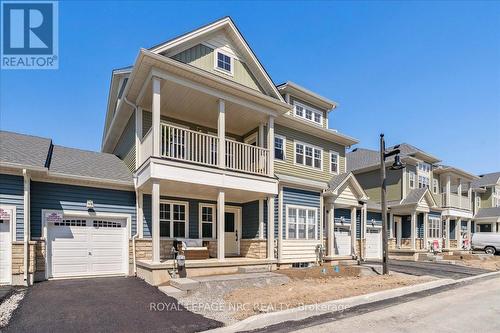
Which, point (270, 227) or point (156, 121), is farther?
point (270, 227)

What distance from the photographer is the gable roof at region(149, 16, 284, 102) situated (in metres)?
11.7

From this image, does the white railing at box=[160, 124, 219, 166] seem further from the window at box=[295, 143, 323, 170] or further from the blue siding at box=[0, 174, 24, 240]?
the window at box=[295, 143, 323, 170]

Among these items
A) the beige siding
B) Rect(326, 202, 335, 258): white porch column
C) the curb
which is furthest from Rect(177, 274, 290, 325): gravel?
the beige siding

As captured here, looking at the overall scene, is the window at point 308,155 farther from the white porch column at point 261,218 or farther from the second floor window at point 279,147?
the white porch column at point 261,218

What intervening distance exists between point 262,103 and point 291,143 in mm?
3718

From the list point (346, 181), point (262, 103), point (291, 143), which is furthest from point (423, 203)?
point (262, 103)

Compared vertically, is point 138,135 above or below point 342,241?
above

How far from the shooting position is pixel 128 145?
14.4m

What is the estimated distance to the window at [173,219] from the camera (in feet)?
43.2

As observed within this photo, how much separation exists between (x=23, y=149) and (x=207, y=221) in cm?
741

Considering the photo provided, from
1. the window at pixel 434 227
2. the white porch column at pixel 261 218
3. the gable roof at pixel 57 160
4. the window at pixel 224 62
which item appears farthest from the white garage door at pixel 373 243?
the gable roof at pixel 57 160

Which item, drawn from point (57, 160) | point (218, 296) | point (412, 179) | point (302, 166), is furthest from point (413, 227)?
point (57, 160)

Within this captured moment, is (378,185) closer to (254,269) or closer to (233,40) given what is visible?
(254,269)

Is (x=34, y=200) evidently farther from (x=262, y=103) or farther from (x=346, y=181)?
(x=346, y=181)
